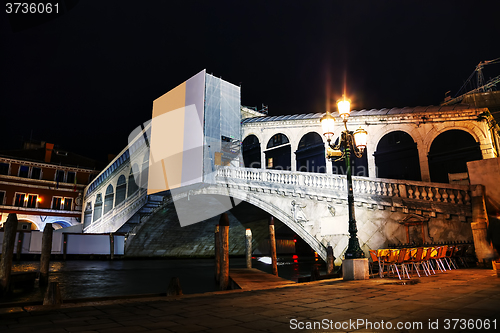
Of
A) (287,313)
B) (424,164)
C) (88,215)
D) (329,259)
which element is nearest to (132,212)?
(88,215)

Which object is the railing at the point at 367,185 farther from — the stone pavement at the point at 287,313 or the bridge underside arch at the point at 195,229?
the stone pavement at the point at 287,313

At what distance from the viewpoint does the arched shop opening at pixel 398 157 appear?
16.0 m

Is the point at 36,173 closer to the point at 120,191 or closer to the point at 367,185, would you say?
the point at 120,191

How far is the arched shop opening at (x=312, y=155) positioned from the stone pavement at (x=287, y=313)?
13.2 metres

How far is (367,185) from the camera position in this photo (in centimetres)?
1066

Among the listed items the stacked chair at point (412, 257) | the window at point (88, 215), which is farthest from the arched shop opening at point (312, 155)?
the window at point (88, 215)

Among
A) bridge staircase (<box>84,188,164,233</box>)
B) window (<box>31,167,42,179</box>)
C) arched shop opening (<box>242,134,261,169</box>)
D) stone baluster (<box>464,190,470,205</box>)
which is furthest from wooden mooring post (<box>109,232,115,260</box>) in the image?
stone baluster (<box>464,190,470,205</box>)

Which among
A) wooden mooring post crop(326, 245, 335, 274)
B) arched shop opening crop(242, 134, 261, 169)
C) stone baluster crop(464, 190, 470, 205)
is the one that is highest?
arched shop opening crop(242, 134, 261, 169)

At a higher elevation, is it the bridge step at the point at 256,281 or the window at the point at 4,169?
the window at the point at 4,169

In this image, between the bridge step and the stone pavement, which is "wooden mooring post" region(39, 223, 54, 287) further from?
the stone pavement

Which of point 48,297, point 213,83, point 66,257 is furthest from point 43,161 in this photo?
point 48,297

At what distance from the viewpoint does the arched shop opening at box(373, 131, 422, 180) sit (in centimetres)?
1600

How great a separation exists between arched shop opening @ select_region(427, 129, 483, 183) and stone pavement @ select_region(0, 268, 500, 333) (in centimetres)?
1221

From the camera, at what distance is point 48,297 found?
4.16 metres
